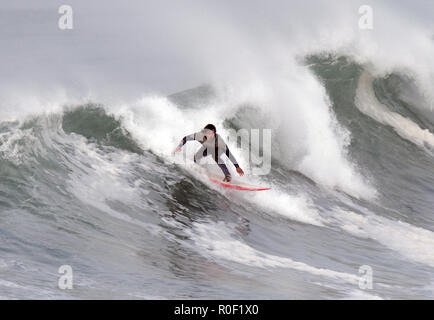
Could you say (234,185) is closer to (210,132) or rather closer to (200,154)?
(200,154)

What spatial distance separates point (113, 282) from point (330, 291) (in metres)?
2.55

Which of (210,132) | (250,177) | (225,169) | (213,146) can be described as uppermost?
(210,132)

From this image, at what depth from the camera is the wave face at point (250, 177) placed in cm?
851

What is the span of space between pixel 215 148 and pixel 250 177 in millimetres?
1643

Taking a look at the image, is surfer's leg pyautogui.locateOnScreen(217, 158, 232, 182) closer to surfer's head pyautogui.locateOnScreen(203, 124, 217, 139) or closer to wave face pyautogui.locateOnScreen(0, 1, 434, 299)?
wave face pyautogui.locateOnScreen(0, 1, 434, 299)

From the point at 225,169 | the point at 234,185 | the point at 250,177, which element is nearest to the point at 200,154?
the point at 225,169

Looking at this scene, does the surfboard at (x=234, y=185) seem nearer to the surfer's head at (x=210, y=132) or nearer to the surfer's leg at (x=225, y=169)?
the surfer's leg at (x=225, y=169)

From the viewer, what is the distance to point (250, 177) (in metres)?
13.8

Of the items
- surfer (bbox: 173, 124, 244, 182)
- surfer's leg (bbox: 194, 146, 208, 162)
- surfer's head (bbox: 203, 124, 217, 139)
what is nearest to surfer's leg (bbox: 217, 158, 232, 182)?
surfer (bbox: 173, 124, 244, 182)

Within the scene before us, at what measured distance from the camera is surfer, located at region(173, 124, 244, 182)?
12.2m

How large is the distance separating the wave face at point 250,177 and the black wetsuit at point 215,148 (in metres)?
0.44

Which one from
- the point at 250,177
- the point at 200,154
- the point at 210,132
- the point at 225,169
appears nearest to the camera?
the point at 210,132

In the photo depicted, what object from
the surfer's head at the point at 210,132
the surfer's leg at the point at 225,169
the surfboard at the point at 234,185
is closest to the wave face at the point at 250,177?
the surfboard at the point at 234,185

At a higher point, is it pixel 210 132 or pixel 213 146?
pixel 210 132
